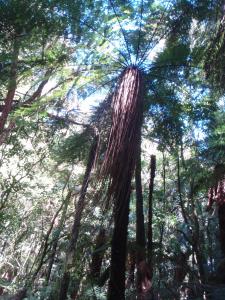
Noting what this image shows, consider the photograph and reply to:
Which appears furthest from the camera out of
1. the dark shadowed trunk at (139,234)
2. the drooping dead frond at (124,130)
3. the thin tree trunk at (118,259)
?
the dark shadowed trunk at (139,234)

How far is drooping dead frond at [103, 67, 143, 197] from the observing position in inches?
122

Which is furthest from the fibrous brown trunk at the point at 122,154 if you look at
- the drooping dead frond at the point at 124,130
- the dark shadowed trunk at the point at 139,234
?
the dark shadowed trunk at the point at 139,234

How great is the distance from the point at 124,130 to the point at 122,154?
257 mm

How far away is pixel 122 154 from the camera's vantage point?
311 centimetres

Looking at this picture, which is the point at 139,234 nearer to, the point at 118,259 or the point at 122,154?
the point at 118,259

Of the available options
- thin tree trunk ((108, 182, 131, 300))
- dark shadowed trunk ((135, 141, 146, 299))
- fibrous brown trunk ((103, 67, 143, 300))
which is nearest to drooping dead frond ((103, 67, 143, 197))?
fibrous brown trunk ((103, 67, 143, 300))

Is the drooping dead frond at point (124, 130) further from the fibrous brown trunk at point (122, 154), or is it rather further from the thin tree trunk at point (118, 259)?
the thin tree trunk at point (118, 259)

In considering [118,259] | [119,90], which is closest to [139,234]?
[118,259]

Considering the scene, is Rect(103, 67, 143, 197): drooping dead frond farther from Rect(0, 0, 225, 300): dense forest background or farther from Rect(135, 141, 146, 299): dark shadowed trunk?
Rect(135, 141, 146, 299): dark shadowed trunk

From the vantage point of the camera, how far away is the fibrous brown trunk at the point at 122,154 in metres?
3.10

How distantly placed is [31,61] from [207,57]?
3.08 meters

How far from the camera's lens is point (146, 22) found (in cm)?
600

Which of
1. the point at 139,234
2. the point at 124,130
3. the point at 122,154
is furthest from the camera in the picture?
the point at 139,234

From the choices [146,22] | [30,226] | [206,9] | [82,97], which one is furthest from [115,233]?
[30,226]
